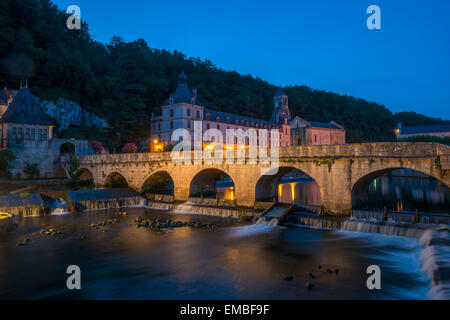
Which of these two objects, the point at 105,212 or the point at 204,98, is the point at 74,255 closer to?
the point at 105,212

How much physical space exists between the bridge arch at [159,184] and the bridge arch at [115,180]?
3.53 metres

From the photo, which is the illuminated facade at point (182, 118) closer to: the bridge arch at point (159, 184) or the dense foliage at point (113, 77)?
the dense foliage at point (113, 77)

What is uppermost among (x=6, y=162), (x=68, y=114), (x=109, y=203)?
(x=68, y=114)

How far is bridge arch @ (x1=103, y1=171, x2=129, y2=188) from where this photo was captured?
40.7 meters

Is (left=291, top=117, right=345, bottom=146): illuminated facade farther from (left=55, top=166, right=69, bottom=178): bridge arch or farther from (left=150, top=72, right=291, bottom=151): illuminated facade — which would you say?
(left=55, top=166, right=69, bottom=178): bridge arch

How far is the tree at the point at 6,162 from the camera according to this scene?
4094cm

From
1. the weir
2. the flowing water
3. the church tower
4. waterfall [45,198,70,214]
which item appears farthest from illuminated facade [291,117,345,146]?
the flowing water

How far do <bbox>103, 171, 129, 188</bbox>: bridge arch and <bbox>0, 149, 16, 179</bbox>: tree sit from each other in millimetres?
14132

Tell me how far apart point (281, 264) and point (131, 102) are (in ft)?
199

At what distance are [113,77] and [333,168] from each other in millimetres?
65455

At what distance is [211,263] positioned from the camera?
1534 centimetres

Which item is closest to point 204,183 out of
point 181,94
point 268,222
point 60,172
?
point 268,222

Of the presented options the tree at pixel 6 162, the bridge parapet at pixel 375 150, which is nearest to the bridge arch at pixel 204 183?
the bridge parapet at pixel 375 150

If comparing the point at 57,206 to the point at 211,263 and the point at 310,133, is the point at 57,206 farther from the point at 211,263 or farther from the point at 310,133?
the point at 310,133
